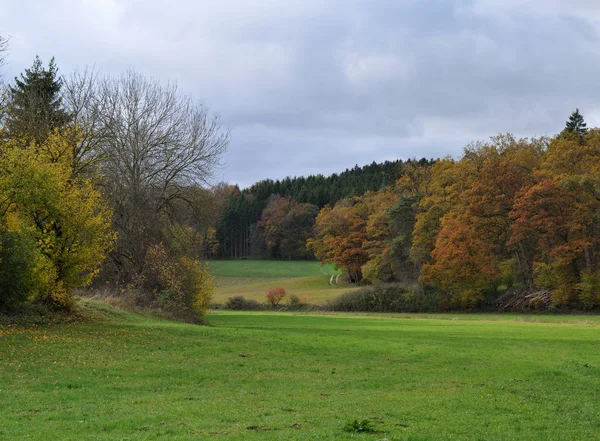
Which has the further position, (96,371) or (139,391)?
(96,371)

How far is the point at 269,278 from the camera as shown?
115938 mm

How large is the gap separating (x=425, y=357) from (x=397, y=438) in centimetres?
1252

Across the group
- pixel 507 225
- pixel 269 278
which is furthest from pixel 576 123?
pixel 269 278

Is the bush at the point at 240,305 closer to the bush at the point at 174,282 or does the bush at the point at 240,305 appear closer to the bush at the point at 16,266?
the bush at the point at 174,282

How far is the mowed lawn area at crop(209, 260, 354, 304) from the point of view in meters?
94.9

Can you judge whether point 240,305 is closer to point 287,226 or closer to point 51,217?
point 51,217

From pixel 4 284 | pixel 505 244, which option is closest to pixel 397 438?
pixel 4 284

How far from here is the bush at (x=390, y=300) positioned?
67.2 metres

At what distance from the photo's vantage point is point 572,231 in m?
54.7

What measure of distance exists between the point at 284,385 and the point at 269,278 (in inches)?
3942

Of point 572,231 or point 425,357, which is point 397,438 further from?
point 572,231

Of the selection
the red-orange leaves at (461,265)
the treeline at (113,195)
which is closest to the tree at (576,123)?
the red-orange leaves at (461,265)

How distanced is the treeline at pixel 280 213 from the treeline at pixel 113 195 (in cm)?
8413

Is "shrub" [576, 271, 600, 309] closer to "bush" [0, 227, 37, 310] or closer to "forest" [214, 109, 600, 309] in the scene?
"forest" [214, 109, 600, 309]
